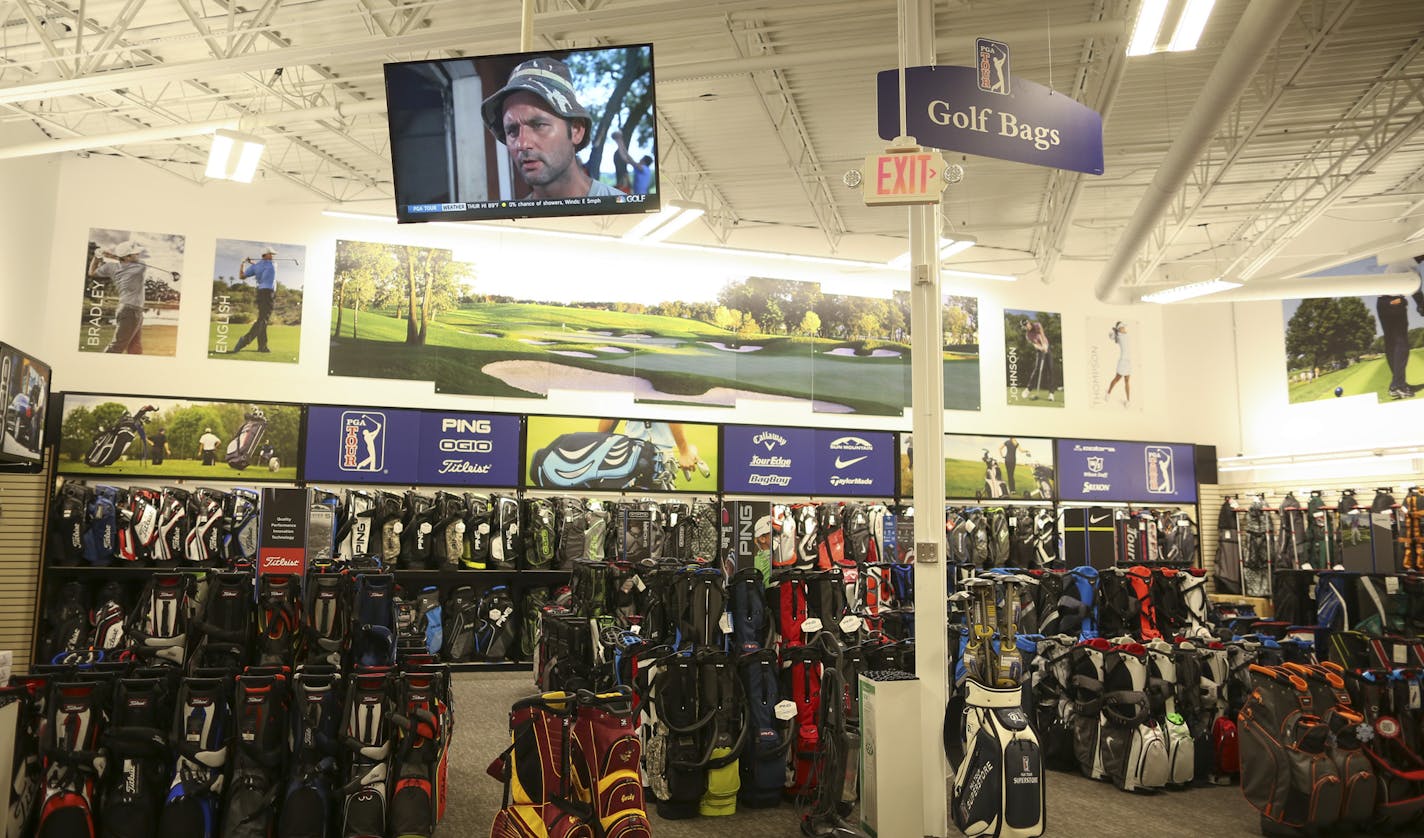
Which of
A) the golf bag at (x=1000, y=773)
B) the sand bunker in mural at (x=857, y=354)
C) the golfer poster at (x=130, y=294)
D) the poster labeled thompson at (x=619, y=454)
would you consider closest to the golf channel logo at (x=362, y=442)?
the poster labeled thompson at (x=619, y=454)

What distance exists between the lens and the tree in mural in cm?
1317

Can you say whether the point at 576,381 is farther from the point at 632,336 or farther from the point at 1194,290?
the point at 1194,290

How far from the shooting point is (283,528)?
Result: 767cm

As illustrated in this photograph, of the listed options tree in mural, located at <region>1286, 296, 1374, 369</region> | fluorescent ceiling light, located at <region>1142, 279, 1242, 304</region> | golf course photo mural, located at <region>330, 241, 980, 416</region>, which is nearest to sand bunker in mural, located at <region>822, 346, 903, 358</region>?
golf course photo mural, located at <region>330, 241, 980, 416</region>

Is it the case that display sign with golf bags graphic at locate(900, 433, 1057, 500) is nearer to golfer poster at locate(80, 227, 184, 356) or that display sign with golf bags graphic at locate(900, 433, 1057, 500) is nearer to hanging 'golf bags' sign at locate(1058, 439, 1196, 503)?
hanging 'golf bags' sign at locate(1058, 439, 1196, 503)

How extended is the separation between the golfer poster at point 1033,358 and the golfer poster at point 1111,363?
22.6 inches

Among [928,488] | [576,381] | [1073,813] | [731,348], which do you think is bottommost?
[1073,813]

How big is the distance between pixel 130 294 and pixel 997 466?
11195 millimetres

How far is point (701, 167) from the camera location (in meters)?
12.0

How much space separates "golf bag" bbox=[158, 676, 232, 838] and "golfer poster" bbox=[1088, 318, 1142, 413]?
13.3 meters

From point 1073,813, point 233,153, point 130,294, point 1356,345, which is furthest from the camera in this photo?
point 1356,345

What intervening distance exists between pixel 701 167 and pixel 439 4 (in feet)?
13.5

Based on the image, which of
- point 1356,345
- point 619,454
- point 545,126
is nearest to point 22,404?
point 545,126

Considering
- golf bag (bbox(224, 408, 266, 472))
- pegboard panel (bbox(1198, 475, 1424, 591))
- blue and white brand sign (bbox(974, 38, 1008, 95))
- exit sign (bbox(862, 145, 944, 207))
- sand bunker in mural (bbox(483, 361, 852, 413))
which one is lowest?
pegboard panel (bbox(1198, 475, 1424, 591))
